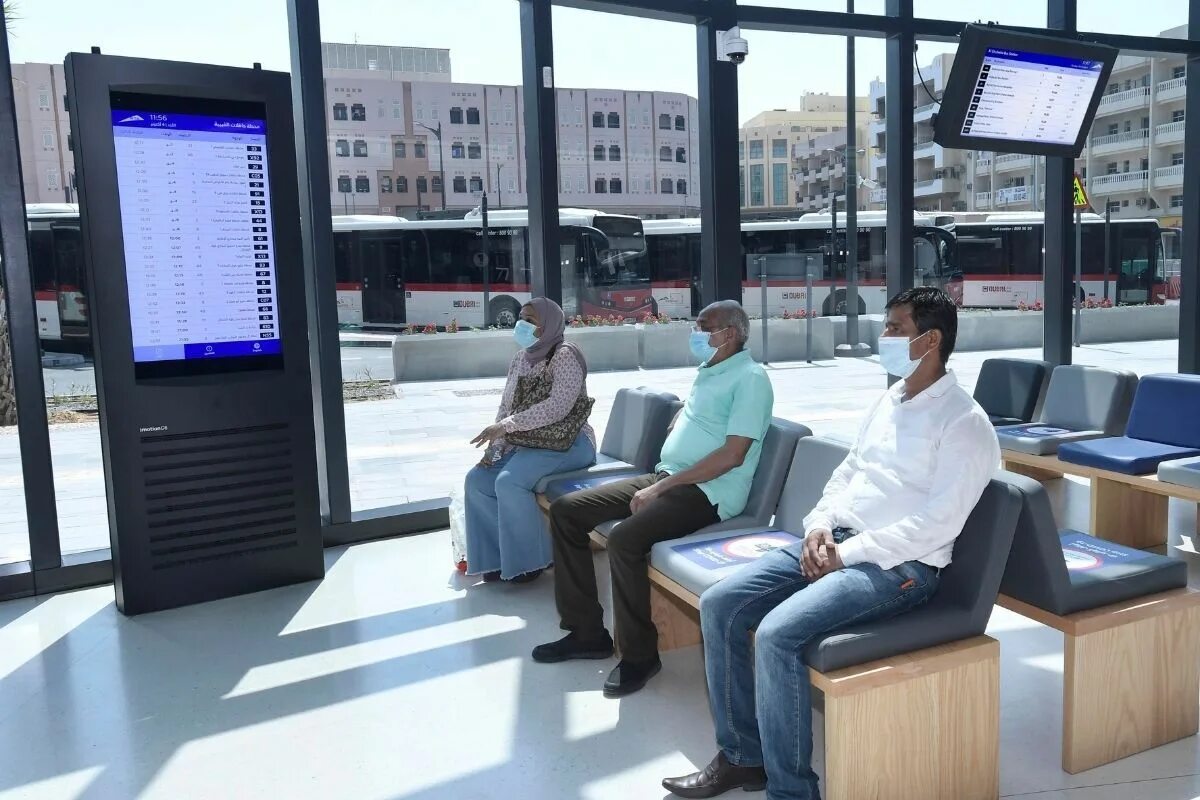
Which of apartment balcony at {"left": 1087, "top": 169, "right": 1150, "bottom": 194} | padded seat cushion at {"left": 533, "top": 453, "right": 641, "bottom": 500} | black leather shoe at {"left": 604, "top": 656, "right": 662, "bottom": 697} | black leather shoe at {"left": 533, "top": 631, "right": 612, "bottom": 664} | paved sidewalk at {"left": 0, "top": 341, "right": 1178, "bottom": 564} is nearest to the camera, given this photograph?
black leather shoe at {"left": 604, "top": 656, "right": 662, "bottom": 697}

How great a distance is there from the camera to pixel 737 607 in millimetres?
2301

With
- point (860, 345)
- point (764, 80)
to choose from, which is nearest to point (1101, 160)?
point (860, 345)

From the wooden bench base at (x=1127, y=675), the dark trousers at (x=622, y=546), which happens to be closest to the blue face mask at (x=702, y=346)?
the dark trousers at (x=622, y=546)

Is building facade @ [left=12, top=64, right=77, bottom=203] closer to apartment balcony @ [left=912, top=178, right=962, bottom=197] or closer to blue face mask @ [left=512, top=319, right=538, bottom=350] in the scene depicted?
blue face mask @ [left=512, top=319, right=538, bottom=350]

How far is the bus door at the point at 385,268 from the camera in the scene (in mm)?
13453

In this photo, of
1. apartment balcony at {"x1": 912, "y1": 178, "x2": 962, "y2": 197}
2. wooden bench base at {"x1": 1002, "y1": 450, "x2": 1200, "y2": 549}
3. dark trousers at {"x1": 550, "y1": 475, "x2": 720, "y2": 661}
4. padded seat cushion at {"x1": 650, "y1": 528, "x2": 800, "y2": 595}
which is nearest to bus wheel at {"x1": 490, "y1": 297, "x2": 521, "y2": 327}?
wooden bench base at {"x1": 1002, "y1": 450, "x2": 1200, "y2": 549}

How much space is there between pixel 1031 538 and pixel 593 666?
1.45m

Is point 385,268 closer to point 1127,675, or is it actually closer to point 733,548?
point 733,548

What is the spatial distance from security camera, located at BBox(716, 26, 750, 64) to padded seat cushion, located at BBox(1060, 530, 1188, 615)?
3.01 m

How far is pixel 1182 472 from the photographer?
373 centimetres

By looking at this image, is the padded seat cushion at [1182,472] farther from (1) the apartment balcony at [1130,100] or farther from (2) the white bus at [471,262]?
(1) the apartment balcony at [1130,100]

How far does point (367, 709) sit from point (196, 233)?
2052 millimetres

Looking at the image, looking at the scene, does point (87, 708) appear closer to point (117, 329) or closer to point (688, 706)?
point (117, 329)

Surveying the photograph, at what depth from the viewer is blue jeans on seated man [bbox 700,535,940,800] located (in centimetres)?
207
